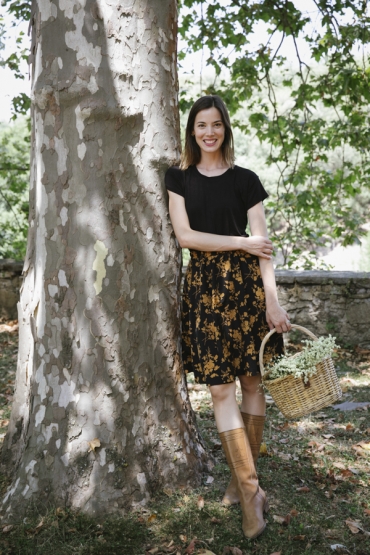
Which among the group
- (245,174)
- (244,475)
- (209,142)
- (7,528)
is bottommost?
(7,528)

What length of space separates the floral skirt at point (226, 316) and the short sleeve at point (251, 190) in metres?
0.28

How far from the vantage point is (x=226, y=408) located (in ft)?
9.16

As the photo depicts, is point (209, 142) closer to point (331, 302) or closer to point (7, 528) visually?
point (7, 528)

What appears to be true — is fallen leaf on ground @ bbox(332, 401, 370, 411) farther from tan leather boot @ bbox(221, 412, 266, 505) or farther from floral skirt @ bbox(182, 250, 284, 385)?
floral skirt @ bbox(182, 250, 284, 385)

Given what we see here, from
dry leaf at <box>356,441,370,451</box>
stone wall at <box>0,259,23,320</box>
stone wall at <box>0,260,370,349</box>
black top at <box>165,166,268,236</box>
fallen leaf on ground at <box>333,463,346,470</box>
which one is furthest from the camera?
stone wall at <box>0,259,23,320</box>

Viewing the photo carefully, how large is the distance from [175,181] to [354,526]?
1901mm

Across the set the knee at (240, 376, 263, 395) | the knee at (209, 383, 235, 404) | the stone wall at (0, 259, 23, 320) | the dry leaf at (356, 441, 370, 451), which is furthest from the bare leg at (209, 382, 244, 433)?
the stone wall at (0, 259, 23, 320)

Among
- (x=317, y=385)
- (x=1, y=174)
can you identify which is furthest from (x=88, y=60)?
(x=1, y=174)

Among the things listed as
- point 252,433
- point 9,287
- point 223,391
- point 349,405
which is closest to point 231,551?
point 252,433

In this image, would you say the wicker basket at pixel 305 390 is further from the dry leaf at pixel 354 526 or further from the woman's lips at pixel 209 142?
the woman's lips at pixel 209 142

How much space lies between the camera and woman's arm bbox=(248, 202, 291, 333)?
2768 millimetres

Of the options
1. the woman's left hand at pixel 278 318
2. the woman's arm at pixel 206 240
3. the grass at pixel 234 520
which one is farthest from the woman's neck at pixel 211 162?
the grass at pixel 234 520

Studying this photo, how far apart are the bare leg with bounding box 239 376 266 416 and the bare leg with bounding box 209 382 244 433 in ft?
0.59

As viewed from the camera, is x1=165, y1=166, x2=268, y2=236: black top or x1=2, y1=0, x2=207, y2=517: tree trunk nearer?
x1=2, y1=0, x2=207, y2=517: tree trunk
